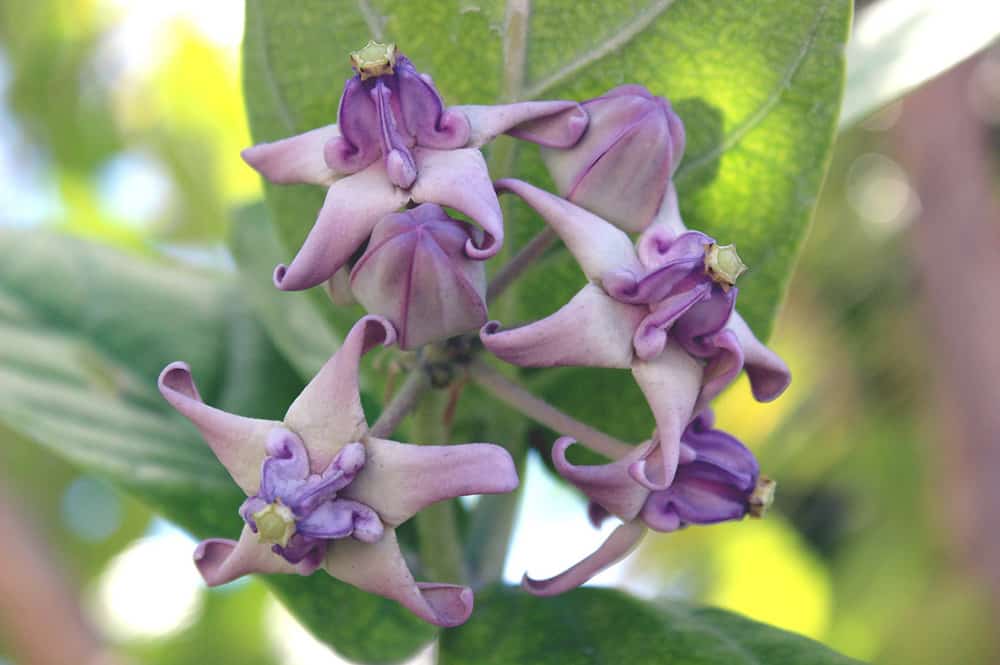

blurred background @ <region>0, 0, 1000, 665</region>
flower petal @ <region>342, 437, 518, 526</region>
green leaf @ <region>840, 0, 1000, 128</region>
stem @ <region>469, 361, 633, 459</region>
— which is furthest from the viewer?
blurred background @ <region>0, 0, 1000, 665</region>

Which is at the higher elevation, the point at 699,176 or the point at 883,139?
the point at 699,176

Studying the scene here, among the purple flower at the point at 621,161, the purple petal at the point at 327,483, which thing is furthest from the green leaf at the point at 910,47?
the purple petal at the point at 327,483

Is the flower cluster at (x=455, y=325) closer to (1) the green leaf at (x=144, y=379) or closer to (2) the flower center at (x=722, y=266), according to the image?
(2) the flower center at (x=722, y=266)

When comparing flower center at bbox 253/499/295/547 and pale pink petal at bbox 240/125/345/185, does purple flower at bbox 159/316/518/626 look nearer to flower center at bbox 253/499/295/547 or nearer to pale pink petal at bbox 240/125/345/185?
flower center at bbox 253/499/295/547

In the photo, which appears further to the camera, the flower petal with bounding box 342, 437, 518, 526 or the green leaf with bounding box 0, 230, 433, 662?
the green leaf with bounding box 0, 230, 433, 662

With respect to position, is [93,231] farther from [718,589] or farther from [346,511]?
[346,511]

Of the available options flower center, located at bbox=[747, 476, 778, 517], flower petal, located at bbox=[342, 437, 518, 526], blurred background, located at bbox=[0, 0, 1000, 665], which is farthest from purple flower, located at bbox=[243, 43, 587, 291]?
blurred background, located at bbox=[0, 0, 1000, 665]

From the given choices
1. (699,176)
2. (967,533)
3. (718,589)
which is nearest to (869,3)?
(699,176)

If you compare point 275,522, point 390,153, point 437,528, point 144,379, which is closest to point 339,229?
point 390,153
